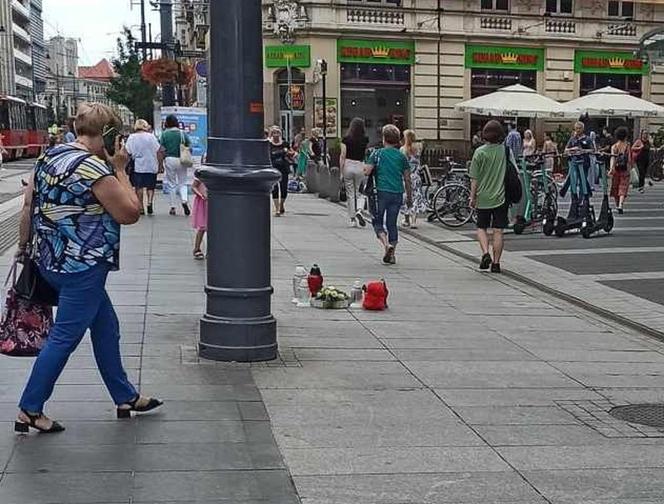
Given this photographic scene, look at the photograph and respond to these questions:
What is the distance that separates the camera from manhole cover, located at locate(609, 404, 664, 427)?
18.0 ft

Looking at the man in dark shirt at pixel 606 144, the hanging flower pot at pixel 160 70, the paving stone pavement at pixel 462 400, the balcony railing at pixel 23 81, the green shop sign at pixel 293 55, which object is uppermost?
the balcony railing at pixel 23 81

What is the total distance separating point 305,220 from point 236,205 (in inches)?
432

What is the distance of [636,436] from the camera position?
5191 millimetres

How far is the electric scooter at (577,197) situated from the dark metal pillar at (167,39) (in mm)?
15360

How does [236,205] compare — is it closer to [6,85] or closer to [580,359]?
[580,359]

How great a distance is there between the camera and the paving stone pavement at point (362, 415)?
13.8 feet

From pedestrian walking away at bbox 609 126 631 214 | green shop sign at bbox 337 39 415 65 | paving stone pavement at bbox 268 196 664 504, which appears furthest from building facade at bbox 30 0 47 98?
paving stone pavement at bbox 268 196 664 504

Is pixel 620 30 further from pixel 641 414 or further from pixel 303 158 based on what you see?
pixel 641 414

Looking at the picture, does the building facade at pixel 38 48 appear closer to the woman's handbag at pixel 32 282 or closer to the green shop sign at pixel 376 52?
the green shop sign at pixel 376 52

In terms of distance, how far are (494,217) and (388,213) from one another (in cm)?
136

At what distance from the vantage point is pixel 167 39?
93.1ft

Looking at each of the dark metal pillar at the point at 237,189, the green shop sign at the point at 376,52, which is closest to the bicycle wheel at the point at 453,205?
the dark metal pillar at the point at 237,189

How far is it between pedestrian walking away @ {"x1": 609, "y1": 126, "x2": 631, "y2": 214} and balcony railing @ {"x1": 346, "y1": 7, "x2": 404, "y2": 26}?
19.8m

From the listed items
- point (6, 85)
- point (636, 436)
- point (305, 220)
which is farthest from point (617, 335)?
point (6, 85)
